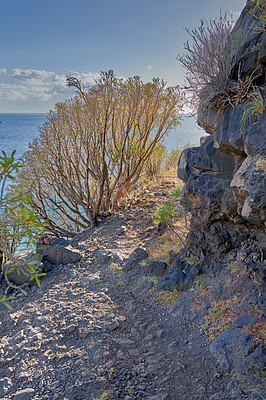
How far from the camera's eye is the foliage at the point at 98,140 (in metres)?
6.52

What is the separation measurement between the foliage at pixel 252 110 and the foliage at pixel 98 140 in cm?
367

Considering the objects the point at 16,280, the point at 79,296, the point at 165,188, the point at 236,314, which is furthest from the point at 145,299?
the point at 165,188

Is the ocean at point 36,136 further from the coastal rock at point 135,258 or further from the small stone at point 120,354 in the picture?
the small stone at point 120,354

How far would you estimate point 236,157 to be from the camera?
147 inches

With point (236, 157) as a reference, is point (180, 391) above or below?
below

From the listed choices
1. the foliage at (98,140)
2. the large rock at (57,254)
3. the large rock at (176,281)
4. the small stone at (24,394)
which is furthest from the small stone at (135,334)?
the foliage at (98,140)

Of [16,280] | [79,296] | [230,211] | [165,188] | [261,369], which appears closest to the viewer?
[261,369]

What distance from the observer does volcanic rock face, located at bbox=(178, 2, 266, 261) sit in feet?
9.98

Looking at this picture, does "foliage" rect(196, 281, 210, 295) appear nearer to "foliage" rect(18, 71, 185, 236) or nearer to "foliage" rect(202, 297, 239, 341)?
"foliage" rect(202, 297, 239, 341)

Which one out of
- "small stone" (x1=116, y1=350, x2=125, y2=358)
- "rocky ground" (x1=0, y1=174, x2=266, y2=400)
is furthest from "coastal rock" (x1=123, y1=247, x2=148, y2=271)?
"small stone" (x1=116, y1=350, x2=125, y2=358)

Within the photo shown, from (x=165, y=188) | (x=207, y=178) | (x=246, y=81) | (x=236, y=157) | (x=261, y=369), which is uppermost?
(x=246, y=81)

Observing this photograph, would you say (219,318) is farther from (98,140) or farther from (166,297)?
(98,140)

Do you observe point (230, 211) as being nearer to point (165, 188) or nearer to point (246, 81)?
point (246, 81)

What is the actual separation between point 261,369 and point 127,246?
3410 millimetres
